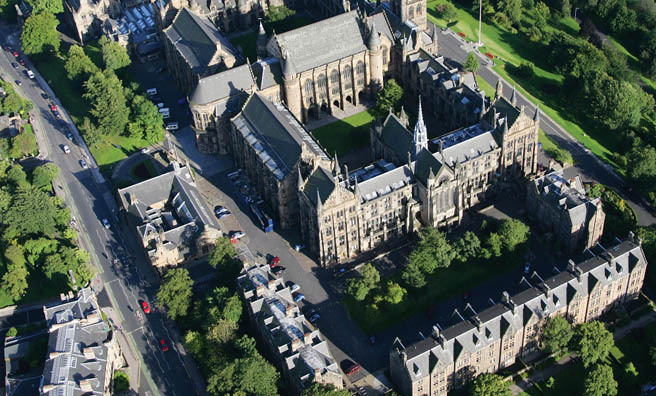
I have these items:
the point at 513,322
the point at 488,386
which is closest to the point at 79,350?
the point at 488,386

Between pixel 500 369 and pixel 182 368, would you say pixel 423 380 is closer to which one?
pixel 500 369

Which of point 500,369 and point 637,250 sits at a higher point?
point 637,250

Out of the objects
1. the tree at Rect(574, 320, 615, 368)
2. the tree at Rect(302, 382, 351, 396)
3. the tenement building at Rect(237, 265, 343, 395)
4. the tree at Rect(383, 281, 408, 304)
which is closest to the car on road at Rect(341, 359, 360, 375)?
the tenement building at Rect(237, 265, 343, 395)

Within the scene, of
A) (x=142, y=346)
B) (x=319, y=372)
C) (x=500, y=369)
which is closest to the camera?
(x=319, y=372)

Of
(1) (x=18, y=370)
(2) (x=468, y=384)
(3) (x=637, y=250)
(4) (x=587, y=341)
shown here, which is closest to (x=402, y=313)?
(2) (x=468, y=384)

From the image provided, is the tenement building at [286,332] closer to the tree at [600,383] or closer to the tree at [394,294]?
the tree at [394,294]

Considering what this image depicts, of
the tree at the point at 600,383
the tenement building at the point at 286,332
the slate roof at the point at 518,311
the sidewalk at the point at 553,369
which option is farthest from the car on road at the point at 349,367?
the tree at the point at 600,383

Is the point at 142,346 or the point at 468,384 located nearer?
the point at 468,384

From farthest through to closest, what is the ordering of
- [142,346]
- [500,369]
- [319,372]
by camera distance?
[142,346] → [500,369] → [319,372]
